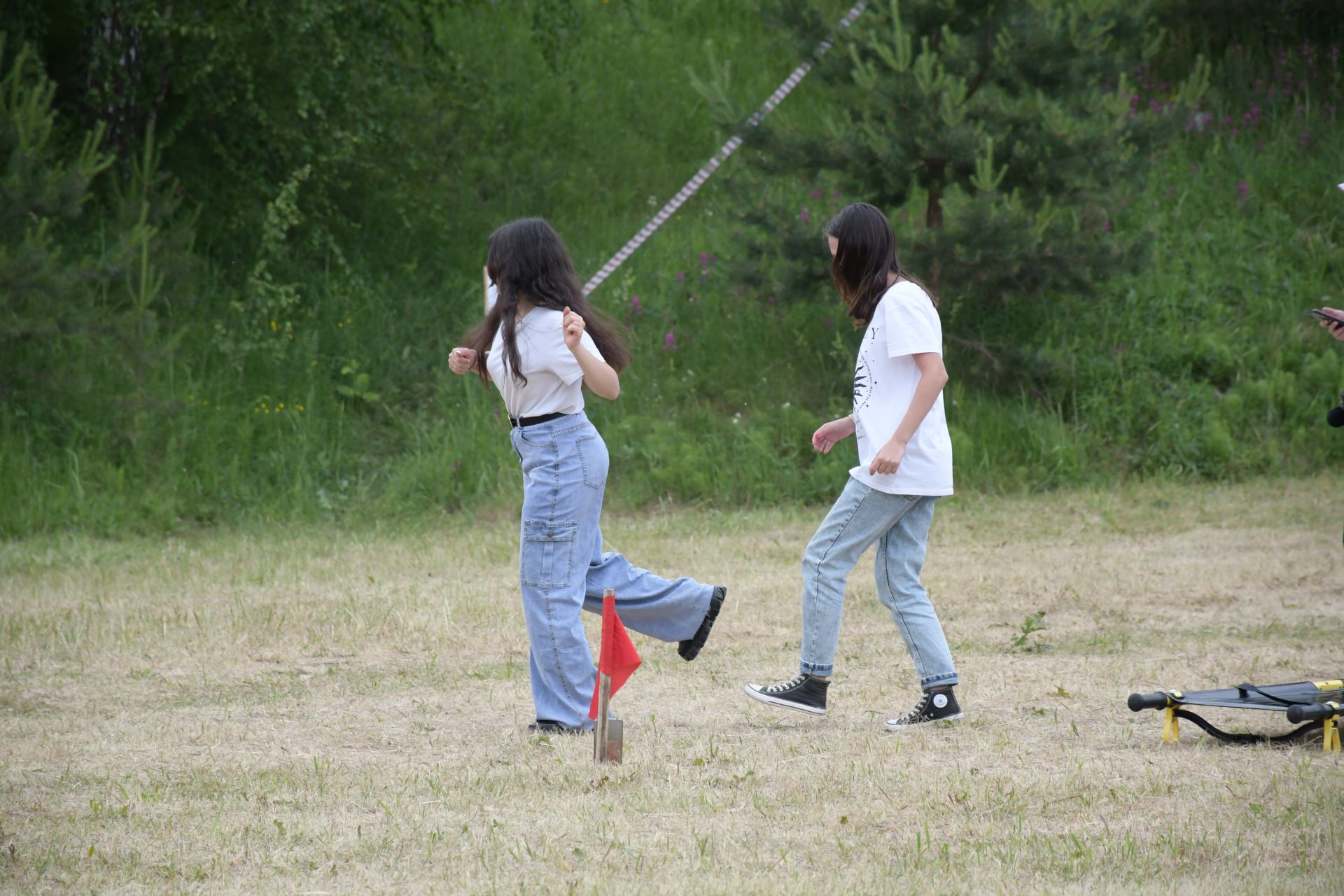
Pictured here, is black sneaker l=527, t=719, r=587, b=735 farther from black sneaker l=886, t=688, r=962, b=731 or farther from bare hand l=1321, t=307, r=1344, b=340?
bare hand l=1321, t=307, r=1344, b=340

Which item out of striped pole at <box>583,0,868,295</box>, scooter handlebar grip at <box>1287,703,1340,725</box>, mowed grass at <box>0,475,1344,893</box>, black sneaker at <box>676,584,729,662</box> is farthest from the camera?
striped pole at <box>583,0,868,295</box>

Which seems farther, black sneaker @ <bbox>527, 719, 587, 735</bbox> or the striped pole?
the striped pole

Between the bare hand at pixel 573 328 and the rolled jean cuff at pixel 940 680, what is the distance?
1.71 meters

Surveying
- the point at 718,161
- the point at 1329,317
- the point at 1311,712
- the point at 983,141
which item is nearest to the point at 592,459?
the point at 1311,712

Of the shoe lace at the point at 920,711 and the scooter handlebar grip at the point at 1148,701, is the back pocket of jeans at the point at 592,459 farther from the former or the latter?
the scooter handlebar grip at the point at 1148,701

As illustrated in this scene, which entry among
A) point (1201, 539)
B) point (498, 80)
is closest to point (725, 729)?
point (1201, 539)

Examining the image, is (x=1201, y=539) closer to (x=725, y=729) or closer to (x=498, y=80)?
(x=725, y=729)

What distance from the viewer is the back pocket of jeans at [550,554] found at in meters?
4.79

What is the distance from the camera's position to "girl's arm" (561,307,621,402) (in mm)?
4430

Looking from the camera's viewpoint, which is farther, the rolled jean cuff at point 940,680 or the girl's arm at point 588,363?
the rolled jean cuff at point 940,680

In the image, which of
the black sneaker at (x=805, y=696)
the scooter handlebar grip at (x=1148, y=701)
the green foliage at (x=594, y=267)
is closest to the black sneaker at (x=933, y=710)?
the black sneaker at (x=805, y=696)

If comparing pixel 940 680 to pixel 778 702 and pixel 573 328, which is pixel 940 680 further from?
pixel 573 328

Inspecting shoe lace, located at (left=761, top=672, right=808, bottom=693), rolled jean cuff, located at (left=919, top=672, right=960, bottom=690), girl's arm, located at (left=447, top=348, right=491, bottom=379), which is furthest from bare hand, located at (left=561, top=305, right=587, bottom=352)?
rolled jean cuff, located at (left=919, top=672, right=960, bottom=690)

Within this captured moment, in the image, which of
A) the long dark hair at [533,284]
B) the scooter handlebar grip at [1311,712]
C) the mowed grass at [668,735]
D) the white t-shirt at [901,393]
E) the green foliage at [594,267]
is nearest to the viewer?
the mowed grass at [668,735]
